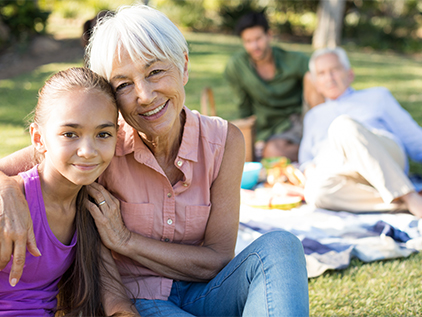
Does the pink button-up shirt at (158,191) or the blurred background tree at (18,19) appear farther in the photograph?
the blurred background tree at (18,19)

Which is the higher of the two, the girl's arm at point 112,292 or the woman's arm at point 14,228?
the woman's arm at point 14,228

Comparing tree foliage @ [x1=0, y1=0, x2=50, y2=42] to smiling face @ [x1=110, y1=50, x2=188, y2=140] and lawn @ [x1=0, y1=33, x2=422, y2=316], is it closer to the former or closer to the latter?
lawn @ [x1=0, y1=33, x2=422, y2=316]

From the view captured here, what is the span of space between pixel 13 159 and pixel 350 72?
3713mm

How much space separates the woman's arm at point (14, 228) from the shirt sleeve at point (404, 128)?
3.64 metres

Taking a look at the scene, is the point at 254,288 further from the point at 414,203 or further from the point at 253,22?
the point at 253,22

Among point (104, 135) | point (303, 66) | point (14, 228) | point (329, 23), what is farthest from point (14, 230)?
point (329, 23)

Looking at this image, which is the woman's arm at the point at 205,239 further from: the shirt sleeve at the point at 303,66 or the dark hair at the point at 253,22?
the dark hair at the point at 253,22

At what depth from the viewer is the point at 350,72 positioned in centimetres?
460

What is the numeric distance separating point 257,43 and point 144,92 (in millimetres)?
3697

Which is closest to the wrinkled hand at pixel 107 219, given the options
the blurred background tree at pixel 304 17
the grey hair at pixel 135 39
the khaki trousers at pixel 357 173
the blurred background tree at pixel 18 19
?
the grey hair at pixel 135 39

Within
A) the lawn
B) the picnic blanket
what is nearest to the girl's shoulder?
the lawn

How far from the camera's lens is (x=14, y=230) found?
1637mm

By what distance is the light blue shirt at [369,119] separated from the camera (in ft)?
13.6

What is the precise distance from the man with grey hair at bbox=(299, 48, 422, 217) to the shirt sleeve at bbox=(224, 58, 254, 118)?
1176 millimetres
